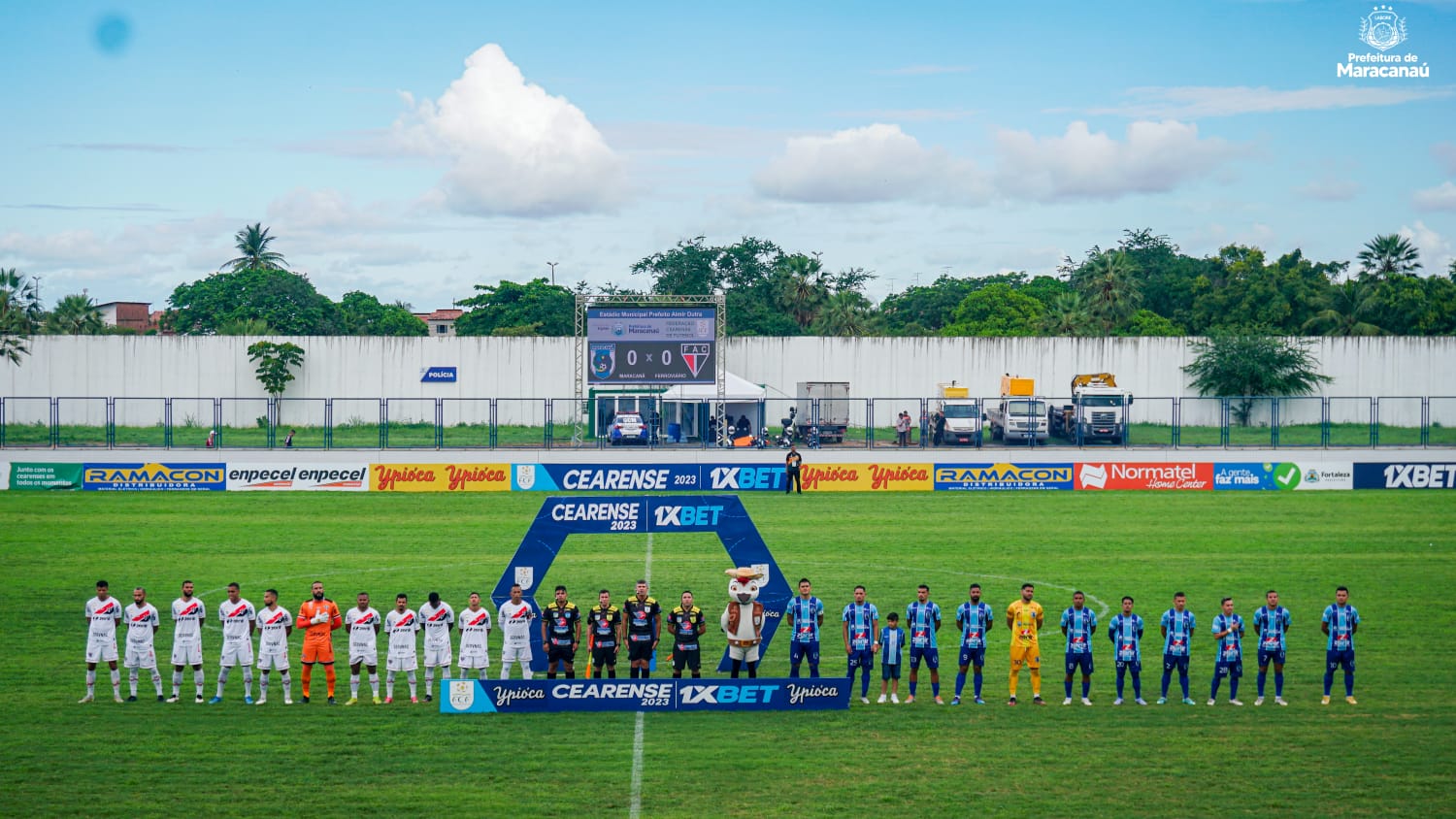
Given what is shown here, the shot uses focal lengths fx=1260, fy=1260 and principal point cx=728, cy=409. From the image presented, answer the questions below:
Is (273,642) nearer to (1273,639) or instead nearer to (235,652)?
(235,652)

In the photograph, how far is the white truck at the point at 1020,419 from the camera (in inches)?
2007

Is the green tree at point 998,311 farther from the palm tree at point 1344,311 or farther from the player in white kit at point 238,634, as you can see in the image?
the player in white kit at point 238,634

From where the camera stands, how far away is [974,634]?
17.7 metres

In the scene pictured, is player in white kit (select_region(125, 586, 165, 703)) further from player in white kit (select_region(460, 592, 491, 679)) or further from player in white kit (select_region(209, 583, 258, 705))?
player in white kit (select_region(460, 592, 491, 679))

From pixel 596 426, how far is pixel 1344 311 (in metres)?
50.7

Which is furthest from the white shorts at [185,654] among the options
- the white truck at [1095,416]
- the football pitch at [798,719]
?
the white truck at [1095,416]

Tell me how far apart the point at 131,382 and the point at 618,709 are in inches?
1974

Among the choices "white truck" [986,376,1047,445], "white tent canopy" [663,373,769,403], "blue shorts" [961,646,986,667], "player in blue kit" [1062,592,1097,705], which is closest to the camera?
"player in blue kit" [1062,592,1097,705]

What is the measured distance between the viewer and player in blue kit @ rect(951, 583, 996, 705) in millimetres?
17484

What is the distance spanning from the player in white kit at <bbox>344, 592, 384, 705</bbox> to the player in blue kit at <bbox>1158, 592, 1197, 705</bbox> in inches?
432

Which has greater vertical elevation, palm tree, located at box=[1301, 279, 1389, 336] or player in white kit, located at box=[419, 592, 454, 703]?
palm tree, located at box=[1301, 279, 1389, 336]

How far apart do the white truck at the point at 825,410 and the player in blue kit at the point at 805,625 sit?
31.2m

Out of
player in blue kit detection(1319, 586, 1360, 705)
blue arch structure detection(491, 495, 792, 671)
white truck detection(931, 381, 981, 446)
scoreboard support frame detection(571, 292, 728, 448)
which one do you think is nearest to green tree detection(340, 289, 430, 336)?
scoreboard support frame detection(571, 292, 728, 448)

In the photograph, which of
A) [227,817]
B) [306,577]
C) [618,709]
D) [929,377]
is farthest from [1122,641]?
[929,377]
